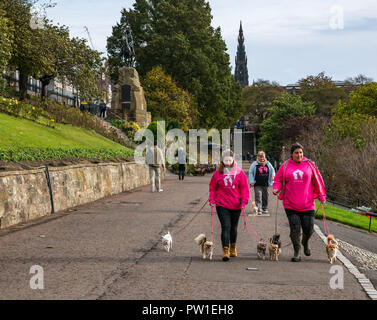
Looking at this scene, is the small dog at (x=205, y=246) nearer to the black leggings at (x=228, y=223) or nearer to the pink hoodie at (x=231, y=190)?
the black leggings at (x=228, y=223)

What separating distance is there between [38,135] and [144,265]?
17419mm

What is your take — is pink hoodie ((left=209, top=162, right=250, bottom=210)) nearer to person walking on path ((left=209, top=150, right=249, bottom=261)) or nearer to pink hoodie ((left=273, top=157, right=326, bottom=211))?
person walking on path ((left=209, top=150, right=249, bottom=261))

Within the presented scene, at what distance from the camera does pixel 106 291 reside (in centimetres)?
578

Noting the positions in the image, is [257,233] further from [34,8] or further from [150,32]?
[150,32]

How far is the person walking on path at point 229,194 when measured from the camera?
814cm

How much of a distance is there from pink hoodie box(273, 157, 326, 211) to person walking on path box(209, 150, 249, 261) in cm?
55

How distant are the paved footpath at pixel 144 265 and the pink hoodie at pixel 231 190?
32.7 inches

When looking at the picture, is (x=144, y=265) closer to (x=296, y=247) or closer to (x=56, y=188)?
(x=296, y=247)

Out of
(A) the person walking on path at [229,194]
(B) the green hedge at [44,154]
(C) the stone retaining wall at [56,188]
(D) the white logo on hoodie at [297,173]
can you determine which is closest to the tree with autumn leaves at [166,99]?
(B) the green hedge at [44,154]

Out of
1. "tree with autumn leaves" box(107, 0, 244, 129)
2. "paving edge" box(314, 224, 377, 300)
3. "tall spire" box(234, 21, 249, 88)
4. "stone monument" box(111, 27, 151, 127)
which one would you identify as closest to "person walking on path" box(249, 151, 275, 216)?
"paving edge" box(314, 224, 377, 300)

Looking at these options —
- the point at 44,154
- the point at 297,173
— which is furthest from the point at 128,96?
the point at 297,173

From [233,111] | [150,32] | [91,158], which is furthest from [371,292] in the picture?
[233,111]
